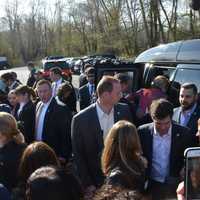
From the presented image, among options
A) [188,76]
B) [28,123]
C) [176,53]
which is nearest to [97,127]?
[28,123]

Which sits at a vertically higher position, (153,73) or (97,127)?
(153,73)

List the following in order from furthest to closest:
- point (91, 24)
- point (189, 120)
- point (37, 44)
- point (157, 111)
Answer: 1. point (37, 44)
2. point (91, 24)
3. point (189, 120)
4. point (157, 111)

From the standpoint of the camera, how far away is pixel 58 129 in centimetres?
690

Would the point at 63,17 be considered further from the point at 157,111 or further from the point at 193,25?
the point at 157,111

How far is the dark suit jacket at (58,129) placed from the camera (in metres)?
6.86

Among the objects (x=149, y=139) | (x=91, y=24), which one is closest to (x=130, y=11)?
(x=91, y=24)

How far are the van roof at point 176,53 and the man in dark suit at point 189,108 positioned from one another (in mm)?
1293

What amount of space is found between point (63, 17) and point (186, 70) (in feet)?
273

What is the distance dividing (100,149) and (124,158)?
3.86 feet

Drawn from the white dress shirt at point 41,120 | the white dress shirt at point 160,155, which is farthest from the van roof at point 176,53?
the white dress shirt at point 160,155

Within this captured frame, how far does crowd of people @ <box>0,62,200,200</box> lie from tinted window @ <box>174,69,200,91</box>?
2.71 ft

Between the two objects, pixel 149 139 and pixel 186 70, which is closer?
pixel 149 139

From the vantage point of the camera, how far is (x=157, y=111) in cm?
493

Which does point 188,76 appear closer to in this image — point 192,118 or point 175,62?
point 175,62
